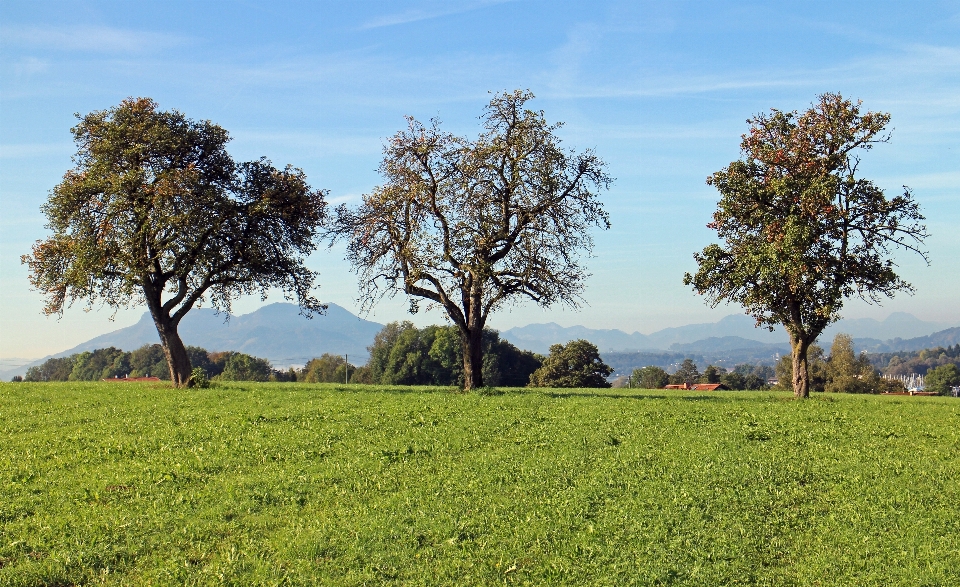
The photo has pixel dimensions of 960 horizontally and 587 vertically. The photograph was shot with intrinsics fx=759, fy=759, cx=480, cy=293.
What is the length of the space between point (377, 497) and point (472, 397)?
14.0m

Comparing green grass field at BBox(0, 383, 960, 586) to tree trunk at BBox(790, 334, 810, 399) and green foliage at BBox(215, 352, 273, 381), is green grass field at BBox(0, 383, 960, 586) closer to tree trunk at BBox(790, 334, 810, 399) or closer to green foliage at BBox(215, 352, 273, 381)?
tree trunk at BBox(790, 334, 810, 399)

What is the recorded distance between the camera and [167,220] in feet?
108

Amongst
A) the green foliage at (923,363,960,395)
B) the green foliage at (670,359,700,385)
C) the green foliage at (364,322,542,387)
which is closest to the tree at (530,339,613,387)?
the green foliage at (364,322,542,387)

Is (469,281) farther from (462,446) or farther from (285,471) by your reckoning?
(285,471)

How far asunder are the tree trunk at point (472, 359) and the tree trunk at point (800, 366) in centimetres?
1479

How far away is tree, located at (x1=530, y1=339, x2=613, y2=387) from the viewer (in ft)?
280

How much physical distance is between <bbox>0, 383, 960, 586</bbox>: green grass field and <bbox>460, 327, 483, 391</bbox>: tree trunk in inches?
473

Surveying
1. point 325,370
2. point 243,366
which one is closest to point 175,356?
point 243,366

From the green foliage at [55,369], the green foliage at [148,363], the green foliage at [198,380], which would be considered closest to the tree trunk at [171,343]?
the green foliage at [198,380]

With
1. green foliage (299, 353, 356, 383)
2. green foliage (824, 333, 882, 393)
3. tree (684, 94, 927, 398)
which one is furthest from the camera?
green foliage (299, 353, 356, 383)

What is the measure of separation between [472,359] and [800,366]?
51.9 feet

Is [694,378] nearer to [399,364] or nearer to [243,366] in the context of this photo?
[399,364]

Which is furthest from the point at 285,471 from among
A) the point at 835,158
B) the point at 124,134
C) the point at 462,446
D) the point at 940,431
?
the point at 835,158

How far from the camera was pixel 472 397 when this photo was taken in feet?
92.0
